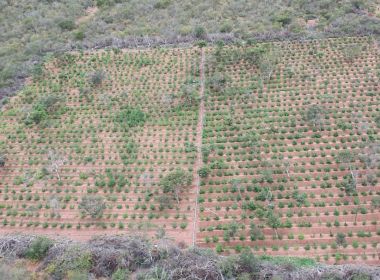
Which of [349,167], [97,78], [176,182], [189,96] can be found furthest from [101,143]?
[349,167]

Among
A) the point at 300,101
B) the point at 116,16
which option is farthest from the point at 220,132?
the point at 116,16

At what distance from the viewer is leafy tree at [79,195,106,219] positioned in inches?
792

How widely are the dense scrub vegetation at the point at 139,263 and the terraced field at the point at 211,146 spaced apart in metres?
1.48

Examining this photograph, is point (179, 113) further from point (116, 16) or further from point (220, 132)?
point (116, 16)

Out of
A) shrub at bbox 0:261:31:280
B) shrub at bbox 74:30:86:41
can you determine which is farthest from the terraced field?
shrub at bbox 0:261:31:280

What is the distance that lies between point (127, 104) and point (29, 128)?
22.6 ft


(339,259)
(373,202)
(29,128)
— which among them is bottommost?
(339,259)

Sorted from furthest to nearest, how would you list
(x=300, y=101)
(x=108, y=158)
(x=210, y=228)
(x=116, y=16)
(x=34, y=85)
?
(x=116, y=16), (x=34, y=85), (x=300, y=101), (x=108, y=158), (x=210, y=228)

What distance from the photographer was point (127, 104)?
88.0ft

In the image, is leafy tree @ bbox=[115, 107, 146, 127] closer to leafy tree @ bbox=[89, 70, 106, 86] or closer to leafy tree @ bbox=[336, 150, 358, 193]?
leafy tree @ bbox=[89, 70, 106, 86]

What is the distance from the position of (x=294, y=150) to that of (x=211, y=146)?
498 centimetres

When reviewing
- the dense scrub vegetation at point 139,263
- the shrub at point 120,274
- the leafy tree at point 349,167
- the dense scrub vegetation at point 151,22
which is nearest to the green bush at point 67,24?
the dense scrub vegetation at point 151,22

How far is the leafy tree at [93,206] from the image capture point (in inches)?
792

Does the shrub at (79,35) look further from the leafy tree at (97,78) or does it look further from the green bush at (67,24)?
the leafy tree at (97,78)
